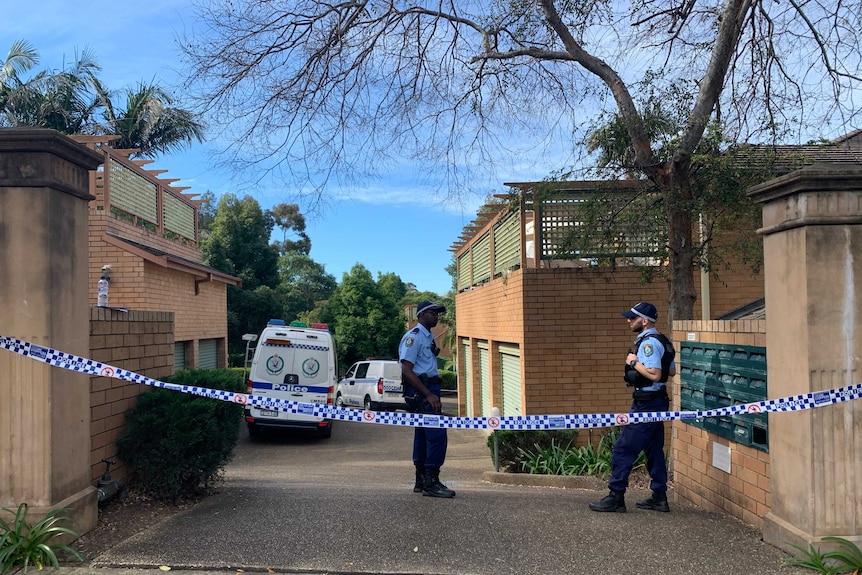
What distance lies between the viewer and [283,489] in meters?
6.23

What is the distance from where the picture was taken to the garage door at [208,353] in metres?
16.4

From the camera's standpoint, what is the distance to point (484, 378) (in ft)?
53.9

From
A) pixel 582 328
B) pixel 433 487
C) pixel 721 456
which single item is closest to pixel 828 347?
pixel 721 456

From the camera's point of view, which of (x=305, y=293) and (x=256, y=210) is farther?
(x=305, y=293)

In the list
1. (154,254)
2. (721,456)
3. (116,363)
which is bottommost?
(721,456)

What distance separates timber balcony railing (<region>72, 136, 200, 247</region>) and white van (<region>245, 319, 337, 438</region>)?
138 inches

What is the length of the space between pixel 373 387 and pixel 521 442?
12.1 metres

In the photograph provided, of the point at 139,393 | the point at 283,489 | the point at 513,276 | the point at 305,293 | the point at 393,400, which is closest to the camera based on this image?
the point at 139,393

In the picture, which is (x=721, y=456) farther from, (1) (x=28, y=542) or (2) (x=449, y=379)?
(2) (x=449, y=379)

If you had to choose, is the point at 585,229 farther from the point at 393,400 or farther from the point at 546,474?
the point at 393,400

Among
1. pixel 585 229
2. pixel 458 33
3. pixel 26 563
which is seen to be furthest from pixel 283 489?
pixel 458 33

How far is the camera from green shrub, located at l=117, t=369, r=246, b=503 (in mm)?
5383

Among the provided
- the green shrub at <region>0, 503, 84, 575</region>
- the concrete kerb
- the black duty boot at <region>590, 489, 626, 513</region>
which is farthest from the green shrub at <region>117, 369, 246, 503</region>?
the concrete kerb

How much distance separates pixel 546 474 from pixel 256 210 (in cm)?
2982
